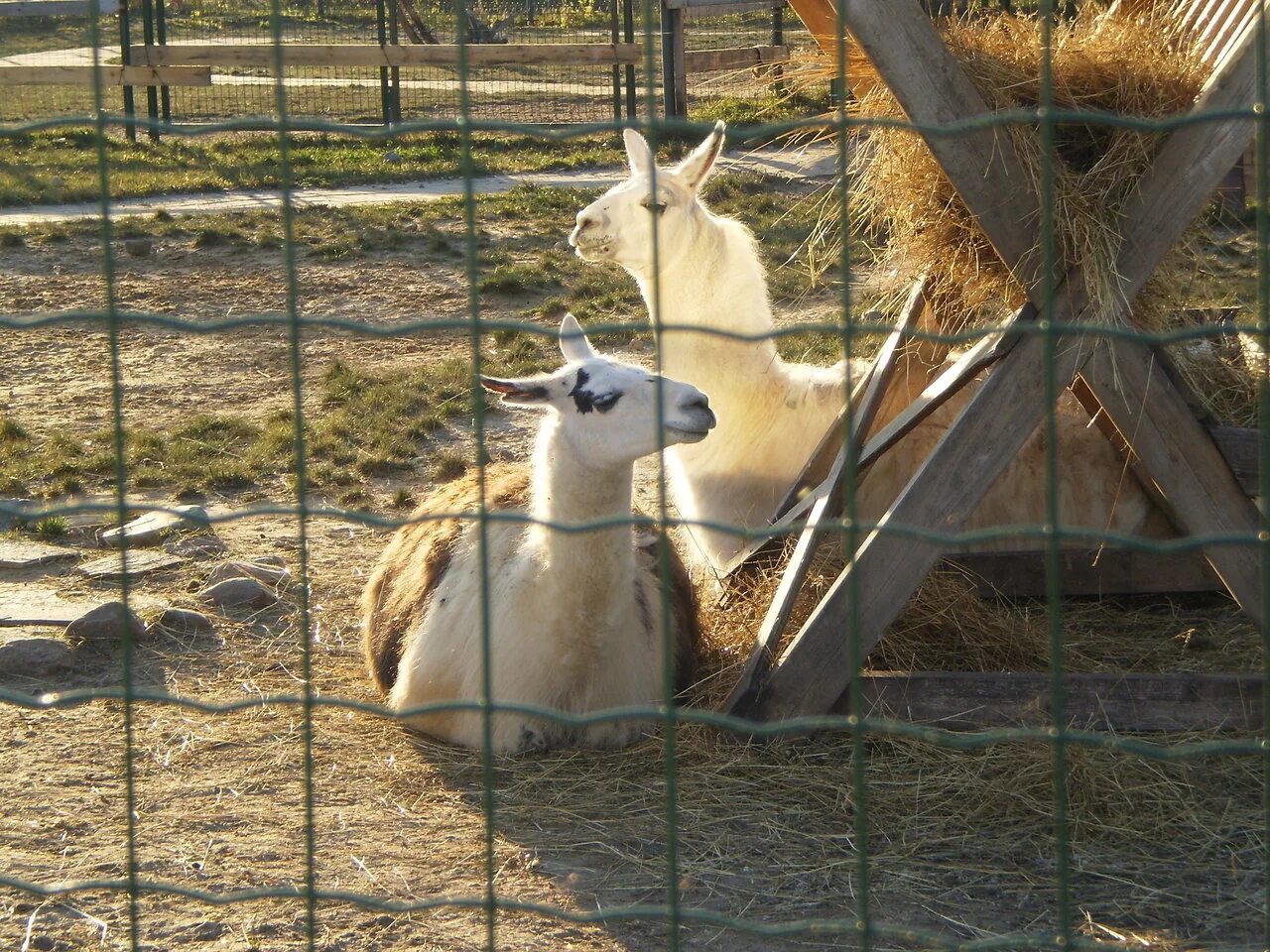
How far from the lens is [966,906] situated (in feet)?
10.8

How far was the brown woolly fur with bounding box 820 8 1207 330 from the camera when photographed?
3.59 m

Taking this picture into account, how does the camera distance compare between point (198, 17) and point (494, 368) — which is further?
point (198, 17)

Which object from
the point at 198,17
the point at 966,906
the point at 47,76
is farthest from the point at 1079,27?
the point at 198,17

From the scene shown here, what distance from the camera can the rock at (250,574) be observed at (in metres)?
5.56

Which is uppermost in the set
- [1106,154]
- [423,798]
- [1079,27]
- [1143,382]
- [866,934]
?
[1079,27]

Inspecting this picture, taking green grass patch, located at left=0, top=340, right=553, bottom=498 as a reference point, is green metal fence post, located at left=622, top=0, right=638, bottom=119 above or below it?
above

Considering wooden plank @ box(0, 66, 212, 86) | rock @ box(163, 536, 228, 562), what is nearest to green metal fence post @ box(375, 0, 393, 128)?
wooden plank @ box(0, 66, 212, 86)

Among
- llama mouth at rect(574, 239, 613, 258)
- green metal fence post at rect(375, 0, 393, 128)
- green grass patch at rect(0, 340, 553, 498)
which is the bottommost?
green grass patch at rect(0, 340, 553, 498)

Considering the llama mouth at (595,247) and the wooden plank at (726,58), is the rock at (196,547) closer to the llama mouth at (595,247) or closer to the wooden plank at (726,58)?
the llama mouth at (595,247)

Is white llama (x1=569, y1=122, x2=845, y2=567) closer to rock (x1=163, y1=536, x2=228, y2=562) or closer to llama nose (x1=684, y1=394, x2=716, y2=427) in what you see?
llama nose (x1=684, y1=394, x2=716, y2=427)

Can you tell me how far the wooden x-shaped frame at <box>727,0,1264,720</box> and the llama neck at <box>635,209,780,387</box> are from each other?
134 centimetres

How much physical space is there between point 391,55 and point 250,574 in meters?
10.5

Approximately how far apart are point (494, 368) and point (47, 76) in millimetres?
8100

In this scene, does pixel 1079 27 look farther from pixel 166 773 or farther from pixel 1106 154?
pixel 166 773
